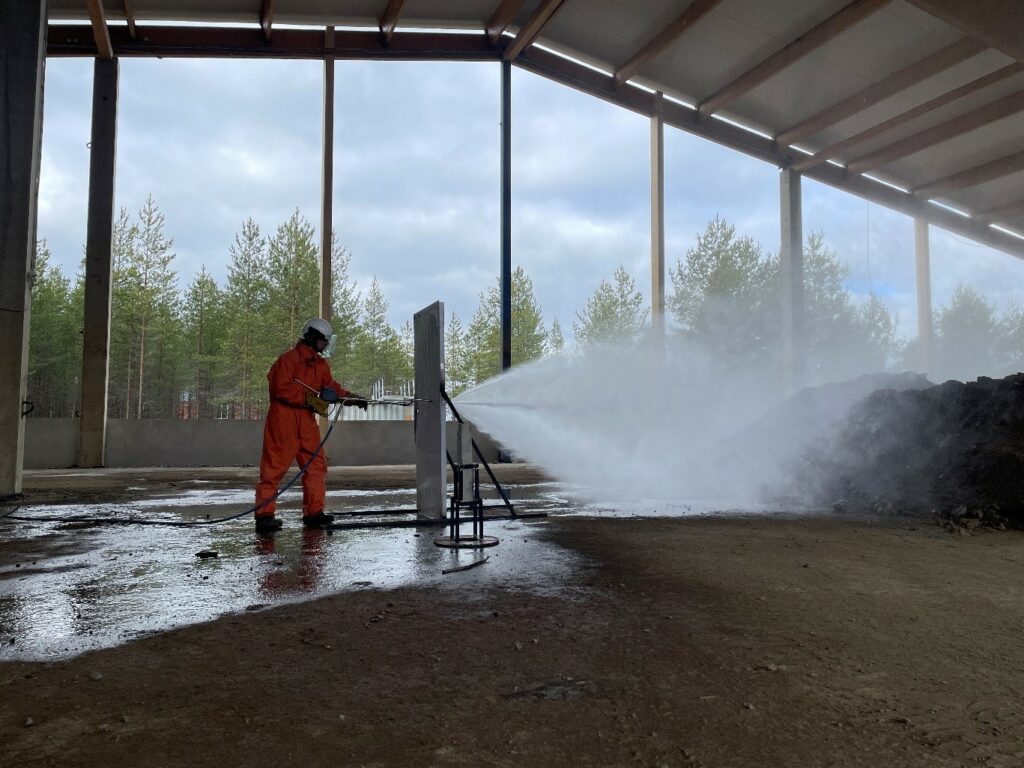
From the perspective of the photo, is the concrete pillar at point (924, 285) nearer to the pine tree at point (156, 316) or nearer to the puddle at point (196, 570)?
the puddle at point (196, 570)

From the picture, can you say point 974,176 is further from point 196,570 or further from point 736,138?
point 196,570

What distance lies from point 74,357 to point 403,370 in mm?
12807

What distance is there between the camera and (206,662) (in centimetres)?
258

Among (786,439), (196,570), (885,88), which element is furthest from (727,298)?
(196,570)

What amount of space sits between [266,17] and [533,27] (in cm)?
557

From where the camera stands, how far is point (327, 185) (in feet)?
46.6

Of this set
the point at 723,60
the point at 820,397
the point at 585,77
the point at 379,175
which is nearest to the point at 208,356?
the point at 379,175

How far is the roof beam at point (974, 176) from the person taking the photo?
1466cm

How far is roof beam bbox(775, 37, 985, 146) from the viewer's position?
38.2ft

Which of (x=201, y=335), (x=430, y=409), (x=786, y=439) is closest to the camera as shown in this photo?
(x=430, y=409)

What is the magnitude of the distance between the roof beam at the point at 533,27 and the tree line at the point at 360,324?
5.78 metres

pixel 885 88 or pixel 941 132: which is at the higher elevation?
pixel 885 88

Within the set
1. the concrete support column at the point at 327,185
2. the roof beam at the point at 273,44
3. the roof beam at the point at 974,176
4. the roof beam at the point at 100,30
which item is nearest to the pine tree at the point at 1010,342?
the roof beam at the point at 974,176

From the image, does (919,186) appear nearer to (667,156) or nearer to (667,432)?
(667,156)
